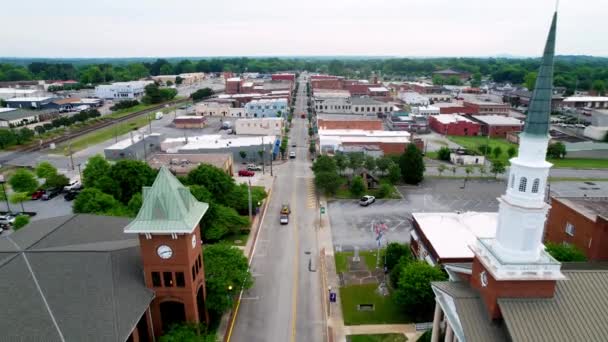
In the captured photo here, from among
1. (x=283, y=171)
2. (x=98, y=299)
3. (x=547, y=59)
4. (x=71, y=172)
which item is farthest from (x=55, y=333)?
(x=71, y=172)

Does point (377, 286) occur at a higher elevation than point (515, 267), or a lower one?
lower

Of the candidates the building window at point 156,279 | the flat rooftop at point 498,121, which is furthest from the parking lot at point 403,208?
the flat rooftop at point 498,121

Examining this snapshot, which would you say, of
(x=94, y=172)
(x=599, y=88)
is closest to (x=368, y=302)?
(x=94, y=172)

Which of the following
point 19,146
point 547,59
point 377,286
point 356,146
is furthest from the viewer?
point 19,146

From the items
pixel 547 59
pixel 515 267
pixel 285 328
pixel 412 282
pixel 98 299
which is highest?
pixel 547 59

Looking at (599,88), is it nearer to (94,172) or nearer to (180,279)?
(94,172)

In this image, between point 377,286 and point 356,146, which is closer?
point 377,286

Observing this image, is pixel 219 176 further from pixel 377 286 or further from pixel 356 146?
pixel 356 146
